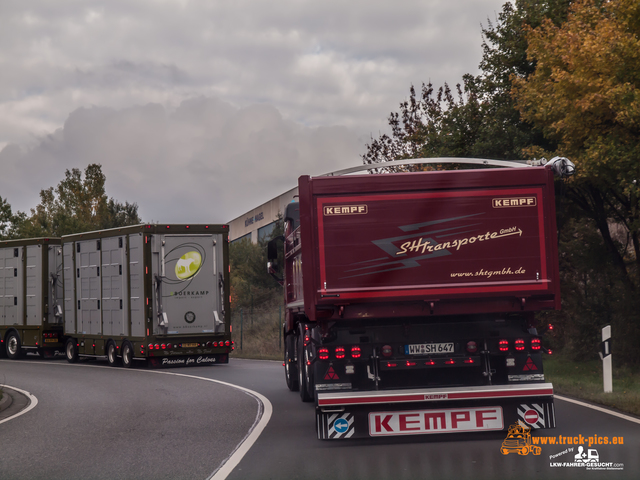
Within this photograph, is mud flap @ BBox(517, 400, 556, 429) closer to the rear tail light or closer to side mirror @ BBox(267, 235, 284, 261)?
the rear tail light

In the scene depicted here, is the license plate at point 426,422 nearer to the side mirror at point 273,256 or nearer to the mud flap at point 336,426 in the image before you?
the mud flap at point 336,426

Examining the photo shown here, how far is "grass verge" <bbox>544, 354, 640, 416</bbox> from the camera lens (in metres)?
11.4

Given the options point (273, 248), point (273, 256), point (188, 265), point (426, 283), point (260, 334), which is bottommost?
point (260, 334)

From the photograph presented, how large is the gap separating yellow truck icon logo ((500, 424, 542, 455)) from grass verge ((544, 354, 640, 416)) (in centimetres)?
237

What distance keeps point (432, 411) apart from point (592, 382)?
699 centimetres

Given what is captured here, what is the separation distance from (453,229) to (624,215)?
Answer: 38.6 feet

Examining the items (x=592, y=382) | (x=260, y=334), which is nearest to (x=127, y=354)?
(x=260, y=334)

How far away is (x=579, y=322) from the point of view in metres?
19.1

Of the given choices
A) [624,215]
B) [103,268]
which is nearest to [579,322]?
[624,215]

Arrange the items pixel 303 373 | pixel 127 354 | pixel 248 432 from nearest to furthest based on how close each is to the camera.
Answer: pixel 248 432 → pixel 303 373 → pixel 127 354

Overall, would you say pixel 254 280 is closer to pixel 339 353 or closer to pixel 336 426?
pixel 339 353

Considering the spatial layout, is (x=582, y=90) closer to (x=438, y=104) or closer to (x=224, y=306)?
(x=224, y=306)

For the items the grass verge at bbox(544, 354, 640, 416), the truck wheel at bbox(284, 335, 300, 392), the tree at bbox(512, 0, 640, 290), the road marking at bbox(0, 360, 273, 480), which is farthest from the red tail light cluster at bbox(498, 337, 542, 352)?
the tree at bbox(512, 0, 640, 290)

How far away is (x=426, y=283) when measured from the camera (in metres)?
8.65
